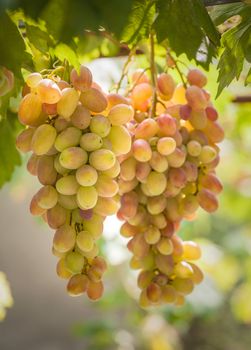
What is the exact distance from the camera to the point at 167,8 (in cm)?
Answer: 59

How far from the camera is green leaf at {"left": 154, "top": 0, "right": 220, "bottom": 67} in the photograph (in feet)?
1.95

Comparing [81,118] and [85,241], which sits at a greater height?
[81,118]

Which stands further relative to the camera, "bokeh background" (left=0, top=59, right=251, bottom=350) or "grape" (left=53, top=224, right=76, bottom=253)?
"bokeh background" (left=0, top=59, right=251, bottom=350)

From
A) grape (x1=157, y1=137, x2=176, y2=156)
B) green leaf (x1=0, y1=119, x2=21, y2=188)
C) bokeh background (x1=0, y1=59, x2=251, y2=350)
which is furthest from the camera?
bokeh background (x1=0, y1=59, x2=251, y2=350)

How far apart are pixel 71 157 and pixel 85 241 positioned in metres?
0.08

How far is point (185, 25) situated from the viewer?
1.99 ft

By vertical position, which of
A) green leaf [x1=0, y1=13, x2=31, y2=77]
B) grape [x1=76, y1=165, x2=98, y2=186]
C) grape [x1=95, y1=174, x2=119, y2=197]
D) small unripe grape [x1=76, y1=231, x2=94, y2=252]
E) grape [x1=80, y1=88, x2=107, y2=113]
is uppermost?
green leaf [x1=0, y1=13, x2=31, y2=77]

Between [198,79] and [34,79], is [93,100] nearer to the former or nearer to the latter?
[34,79]

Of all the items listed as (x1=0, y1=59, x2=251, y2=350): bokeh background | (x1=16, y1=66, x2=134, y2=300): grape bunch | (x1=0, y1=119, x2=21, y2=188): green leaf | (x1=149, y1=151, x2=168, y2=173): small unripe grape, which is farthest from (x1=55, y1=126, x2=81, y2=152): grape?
(x1=0, y1=59, x2=251, y2=350): bokeh background

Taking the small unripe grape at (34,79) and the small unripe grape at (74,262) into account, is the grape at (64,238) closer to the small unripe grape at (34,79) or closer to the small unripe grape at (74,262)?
the small unripe grape at (74,262)

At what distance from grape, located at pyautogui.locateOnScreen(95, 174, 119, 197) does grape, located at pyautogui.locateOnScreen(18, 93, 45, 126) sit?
84 millimetres

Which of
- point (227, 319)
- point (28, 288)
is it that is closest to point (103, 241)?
point (28, 288)

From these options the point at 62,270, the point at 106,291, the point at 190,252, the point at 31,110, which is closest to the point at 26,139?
the point at 31,110

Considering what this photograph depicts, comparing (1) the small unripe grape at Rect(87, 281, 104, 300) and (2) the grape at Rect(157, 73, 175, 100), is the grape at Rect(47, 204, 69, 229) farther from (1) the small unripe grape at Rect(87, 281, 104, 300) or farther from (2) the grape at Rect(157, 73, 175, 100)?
(2) the grape at Rect(157, 73, 175, 100)
